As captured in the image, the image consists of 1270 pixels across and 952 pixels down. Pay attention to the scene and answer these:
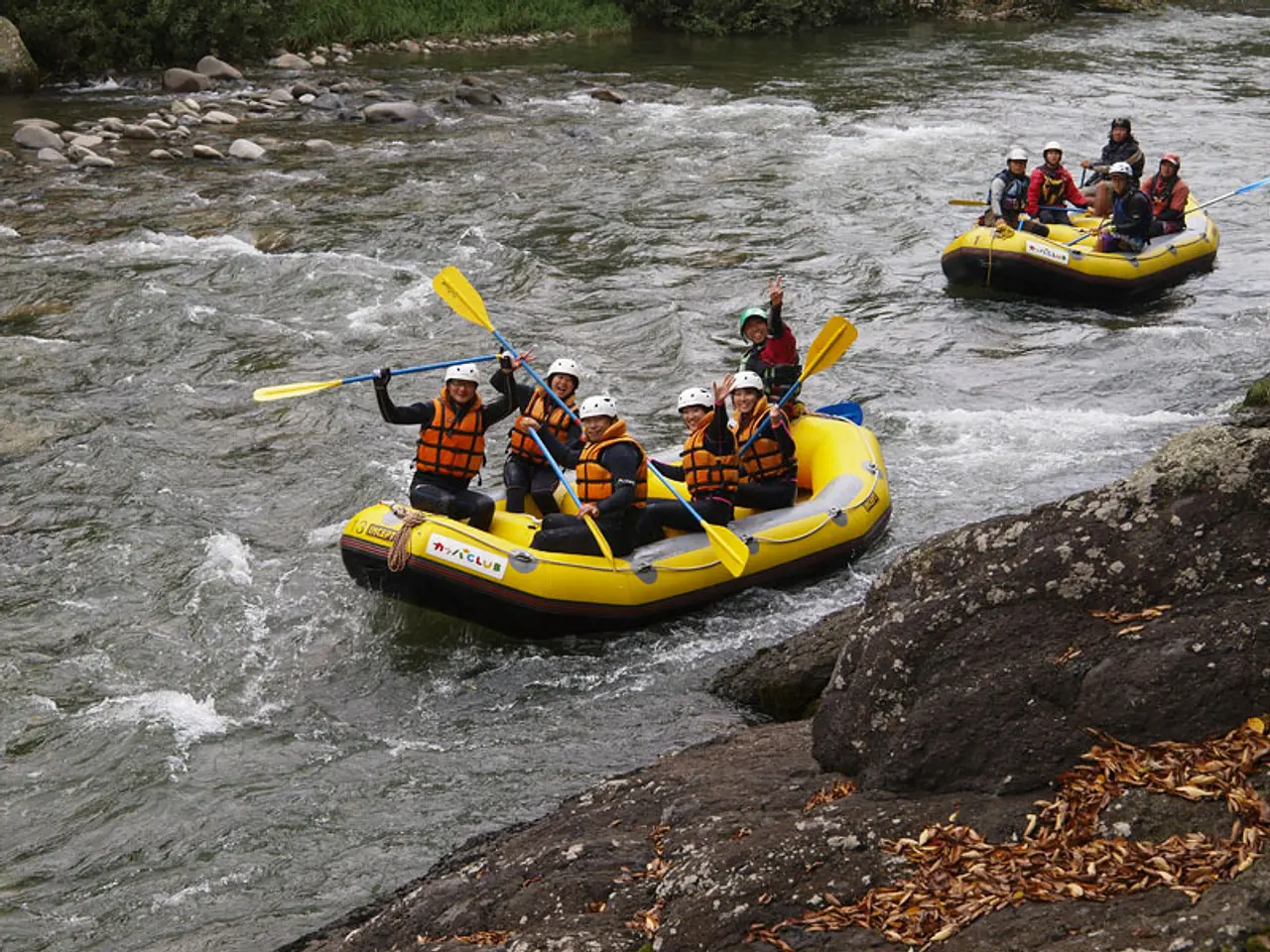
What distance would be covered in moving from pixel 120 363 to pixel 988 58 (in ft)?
67.5

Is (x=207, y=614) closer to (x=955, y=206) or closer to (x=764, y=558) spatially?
(x=764, y=558)

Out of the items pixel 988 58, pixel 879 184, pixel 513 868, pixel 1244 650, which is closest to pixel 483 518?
pixel 513 868

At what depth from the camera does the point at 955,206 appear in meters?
17.1

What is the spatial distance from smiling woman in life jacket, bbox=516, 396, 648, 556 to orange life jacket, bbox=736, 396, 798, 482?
2.46ft

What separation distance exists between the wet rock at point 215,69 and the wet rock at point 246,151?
5834mm

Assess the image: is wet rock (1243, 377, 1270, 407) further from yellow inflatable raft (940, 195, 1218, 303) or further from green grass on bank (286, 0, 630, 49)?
green grass on bank (286, 0, 630, 49)

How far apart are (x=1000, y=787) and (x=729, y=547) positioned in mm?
3963

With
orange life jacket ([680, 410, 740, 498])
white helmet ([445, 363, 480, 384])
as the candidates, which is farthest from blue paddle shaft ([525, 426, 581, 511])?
orange life jacket ([680, 410, 740, 498])

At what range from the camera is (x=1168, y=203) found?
14.4m

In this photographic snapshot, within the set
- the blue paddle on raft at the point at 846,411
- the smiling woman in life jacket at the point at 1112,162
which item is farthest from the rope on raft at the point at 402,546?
the smiling woman in life jacket at the point at 1112,162

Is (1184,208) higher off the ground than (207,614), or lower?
higher

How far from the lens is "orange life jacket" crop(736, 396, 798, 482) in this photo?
8734mm

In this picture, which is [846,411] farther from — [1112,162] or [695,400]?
[1112,162]

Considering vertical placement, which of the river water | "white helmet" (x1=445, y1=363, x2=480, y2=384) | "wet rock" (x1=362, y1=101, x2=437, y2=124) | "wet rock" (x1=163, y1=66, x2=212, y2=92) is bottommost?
the river water
